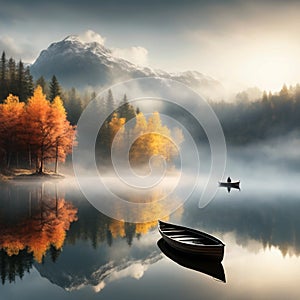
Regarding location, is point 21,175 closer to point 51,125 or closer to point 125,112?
point 51,125

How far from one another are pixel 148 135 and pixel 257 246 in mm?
63533

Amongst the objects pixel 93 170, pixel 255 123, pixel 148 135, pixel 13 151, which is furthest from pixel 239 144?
pixel 13 151

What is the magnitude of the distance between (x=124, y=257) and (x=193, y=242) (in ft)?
16.5

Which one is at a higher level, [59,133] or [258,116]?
[258,116]

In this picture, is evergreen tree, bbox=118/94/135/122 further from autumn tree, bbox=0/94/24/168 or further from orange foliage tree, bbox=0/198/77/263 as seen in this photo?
orange foliage tree, bbox=0/198/77/263

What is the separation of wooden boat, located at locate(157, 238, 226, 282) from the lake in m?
0.40

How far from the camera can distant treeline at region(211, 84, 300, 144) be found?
167000 mm

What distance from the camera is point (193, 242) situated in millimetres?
25359

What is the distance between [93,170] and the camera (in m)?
87.1

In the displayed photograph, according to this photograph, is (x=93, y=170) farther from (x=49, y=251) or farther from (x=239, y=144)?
(x=239, y=144)

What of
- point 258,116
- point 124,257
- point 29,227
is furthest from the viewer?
point 258,116

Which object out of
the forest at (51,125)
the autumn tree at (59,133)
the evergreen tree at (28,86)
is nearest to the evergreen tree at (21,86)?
the forest at (51,125)

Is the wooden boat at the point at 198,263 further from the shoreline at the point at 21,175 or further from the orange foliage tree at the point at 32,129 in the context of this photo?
the orange foliage tree at the point at 32,129

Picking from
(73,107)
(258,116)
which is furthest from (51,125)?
(258,116)
